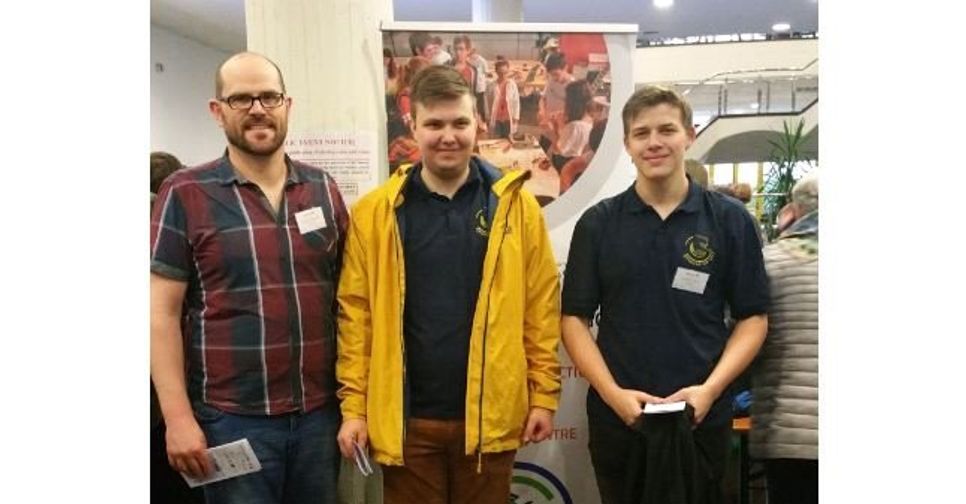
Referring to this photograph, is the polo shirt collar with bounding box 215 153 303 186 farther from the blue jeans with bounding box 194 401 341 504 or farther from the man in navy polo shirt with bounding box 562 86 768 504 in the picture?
the man in navy polo shirt with bounding box 562 86 768 504

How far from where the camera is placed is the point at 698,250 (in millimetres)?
1685

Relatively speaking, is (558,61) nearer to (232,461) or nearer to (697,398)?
(697,398)

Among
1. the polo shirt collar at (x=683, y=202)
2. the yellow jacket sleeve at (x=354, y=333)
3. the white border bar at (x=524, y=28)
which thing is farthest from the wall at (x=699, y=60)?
the yellow jacket sleeve at (x=354, y=333)

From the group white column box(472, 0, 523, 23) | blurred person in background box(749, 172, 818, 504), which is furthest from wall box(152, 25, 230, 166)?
blurred person in background box(749, 172, 818, 504)

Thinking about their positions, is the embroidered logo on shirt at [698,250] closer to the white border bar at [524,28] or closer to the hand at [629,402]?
the hand at [629,402]

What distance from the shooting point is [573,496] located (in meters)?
2.19

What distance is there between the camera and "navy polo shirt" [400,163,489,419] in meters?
1.63

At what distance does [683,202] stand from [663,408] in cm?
44

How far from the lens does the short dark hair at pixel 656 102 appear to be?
1.67 meters

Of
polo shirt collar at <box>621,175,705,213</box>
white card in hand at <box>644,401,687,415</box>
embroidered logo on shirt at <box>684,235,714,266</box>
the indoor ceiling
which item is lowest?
white card in hand at <box>644,401,687,415</box>

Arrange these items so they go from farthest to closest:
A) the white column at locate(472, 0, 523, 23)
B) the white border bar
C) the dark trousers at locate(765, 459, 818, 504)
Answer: the white column at locate(472, 0, 523, 23) → the white border bar → the dark trousers at locate(765, 459, 818, 504)

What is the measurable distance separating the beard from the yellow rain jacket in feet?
0.75
